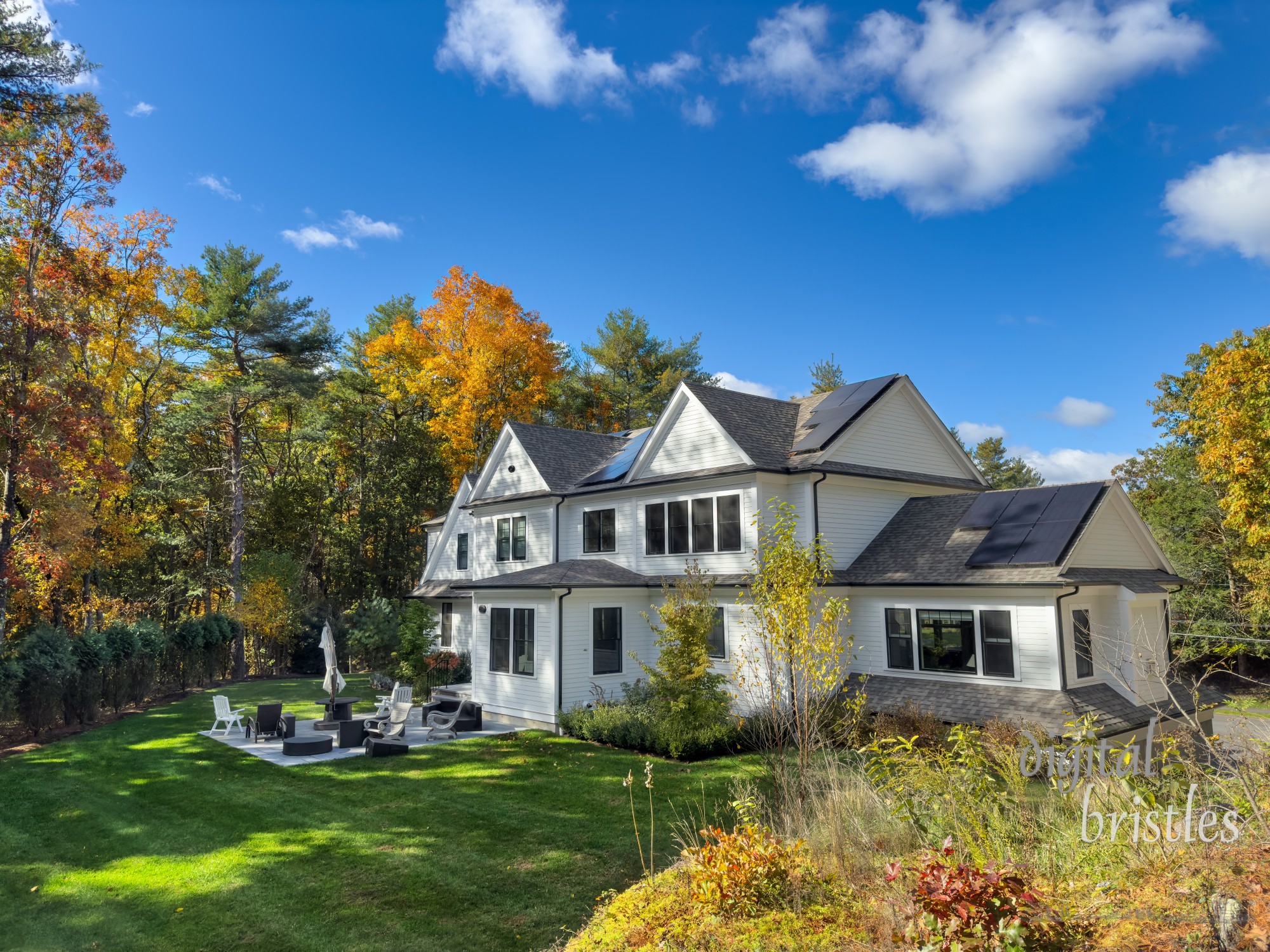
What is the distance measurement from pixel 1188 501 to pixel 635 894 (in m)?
32.8

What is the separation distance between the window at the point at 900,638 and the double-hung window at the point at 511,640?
29.0ft

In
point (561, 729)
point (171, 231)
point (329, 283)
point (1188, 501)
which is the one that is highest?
point (171, 231)

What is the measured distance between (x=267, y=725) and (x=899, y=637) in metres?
14.7

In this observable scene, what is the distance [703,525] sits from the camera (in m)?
Answer: 18.4

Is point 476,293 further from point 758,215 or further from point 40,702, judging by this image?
point 40,702

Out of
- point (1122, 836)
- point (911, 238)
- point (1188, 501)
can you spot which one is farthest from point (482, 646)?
point (1188, 501)

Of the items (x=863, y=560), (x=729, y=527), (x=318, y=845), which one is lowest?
(x=318, y=845)

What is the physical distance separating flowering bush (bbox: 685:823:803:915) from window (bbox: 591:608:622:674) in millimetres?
11973

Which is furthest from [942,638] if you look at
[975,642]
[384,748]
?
[384,748]

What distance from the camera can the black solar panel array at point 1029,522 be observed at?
14.5m

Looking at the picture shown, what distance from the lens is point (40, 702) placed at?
626 inches

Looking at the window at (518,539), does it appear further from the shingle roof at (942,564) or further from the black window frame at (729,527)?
the shingle roof at (942,564)

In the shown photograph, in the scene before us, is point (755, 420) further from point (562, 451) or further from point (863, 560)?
point (562, 451)

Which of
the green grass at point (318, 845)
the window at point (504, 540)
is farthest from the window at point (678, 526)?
the window at point (504, 540)
